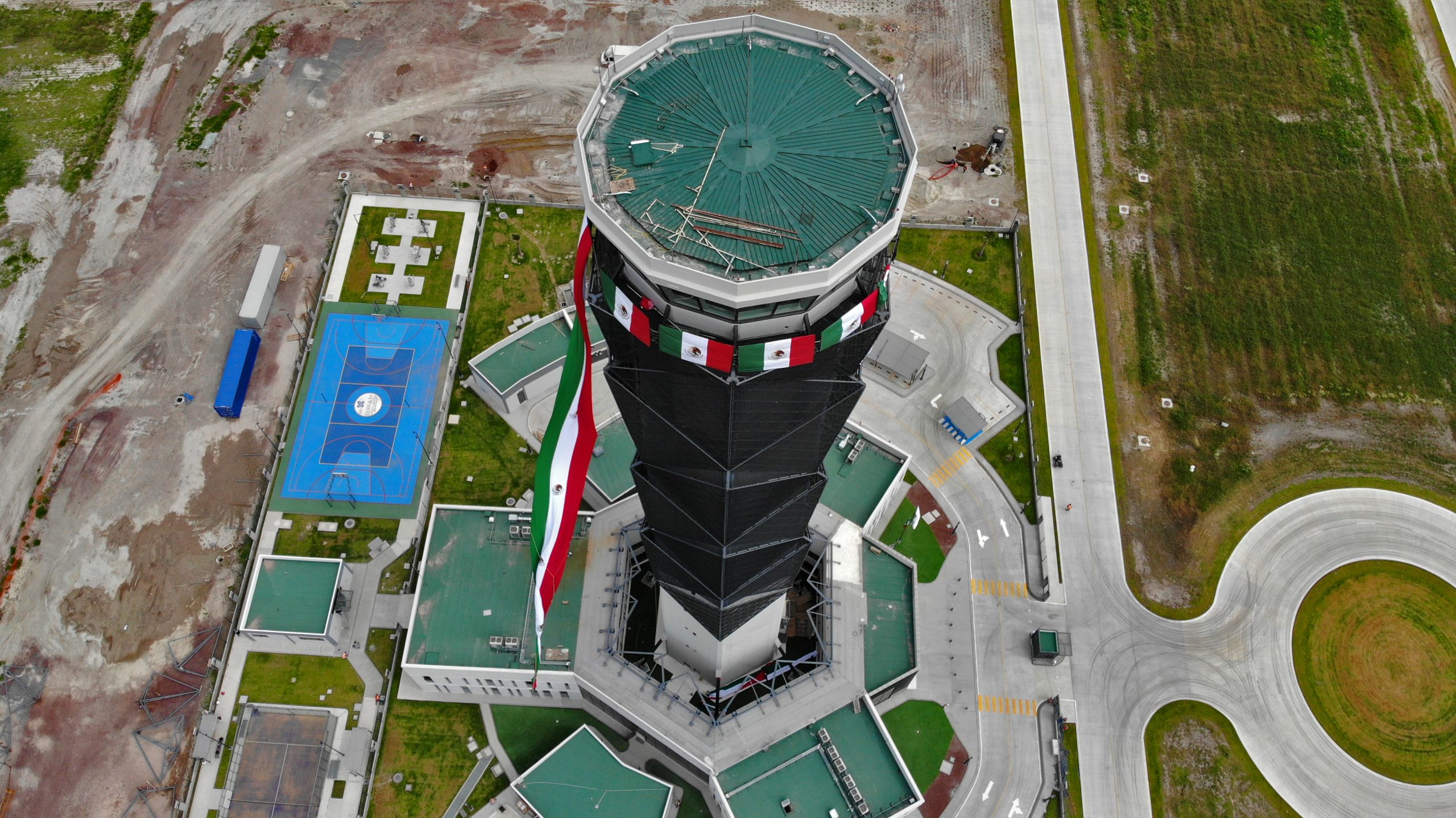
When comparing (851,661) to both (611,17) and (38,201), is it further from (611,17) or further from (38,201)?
(38,201)

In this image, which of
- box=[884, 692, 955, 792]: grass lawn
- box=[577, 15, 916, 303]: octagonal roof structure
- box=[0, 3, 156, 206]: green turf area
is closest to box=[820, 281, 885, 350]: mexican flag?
box=[577, 15, 916, 303]: octagonal roof structure

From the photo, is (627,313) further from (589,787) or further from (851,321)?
(589,787)

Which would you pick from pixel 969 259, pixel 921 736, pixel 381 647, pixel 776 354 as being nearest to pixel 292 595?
pixel 381 647

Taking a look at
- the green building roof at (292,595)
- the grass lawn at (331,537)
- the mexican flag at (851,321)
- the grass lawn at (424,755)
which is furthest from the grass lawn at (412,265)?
the mexican flag at (851,321)

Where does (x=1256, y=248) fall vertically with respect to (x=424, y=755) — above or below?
above

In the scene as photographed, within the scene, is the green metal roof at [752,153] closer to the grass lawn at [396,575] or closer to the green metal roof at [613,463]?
the green metal roof at [613,463]

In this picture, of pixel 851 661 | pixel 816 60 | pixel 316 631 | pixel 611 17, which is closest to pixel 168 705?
pixel 316 631
